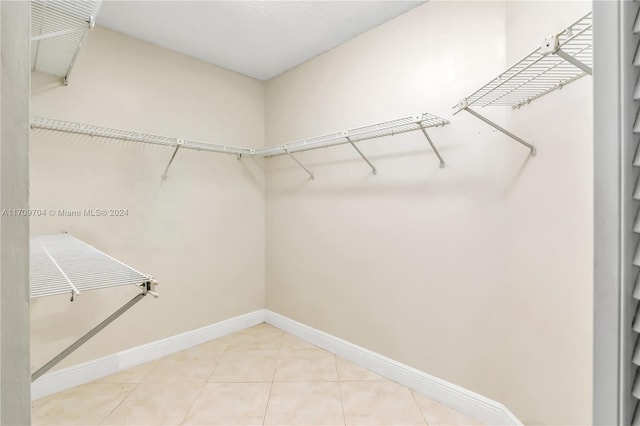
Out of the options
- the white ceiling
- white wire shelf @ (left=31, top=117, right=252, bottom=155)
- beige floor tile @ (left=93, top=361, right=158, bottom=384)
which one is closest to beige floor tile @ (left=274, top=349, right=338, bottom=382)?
beige floor tile @ (left=93, top=361, right=158, bottom=384)

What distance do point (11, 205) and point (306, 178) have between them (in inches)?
81.2

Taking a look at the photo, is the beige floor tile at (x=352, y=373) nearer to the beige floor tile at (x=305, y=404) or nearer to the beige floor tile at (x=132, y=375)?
the beige floor tile at (x=305, y=404)

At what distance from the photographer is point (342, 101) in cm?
214

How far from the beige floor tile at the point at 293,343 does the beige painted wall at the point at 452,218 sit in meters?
0.18

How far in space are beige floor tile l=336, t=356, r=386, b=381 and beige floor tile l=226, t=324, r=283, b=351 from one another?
22.4 inches

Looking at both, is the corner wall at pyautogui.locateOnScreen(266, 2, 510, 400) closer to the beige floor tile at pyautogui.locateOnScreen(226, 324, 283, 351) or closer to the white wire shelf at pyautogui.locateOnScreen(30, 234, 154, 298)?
the beige floor tile at pyautogui.locateOnScreen(226, 324, 283, 351)

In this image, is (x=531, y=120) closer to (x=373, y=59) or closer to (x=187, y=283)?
(x=373, y=59)

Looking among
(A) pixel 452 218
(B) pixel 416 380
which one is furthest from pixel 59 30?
(B) pixel 416 380

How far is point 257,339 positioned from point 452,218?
1.85 metres

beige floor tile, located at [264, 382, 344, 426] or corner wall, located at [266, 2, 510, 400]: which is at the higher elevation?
corner wall, located at [266, 2, 510, 400]

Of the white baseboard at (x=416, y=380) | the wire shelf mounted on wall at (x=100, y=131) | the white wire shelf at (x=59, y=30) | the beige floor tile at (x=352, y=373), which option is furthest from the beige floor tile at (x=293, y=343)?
the white wire shelf at (x=59, y=30)

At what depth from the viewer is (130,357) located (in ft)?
6.51

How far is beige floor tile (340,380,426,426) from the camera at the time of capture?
1.51 meters

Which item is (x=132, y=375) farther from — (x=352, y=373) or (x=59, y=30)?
(x=59, y=30)
